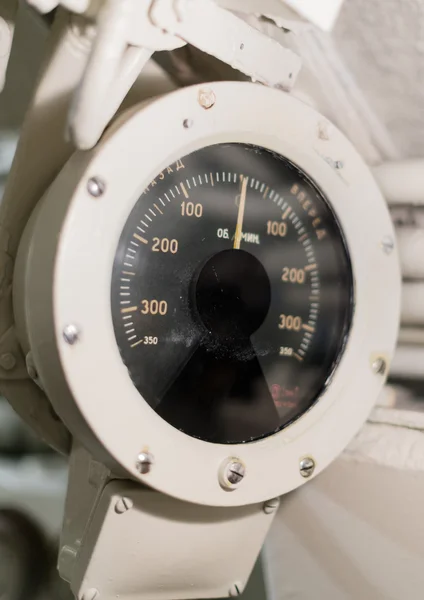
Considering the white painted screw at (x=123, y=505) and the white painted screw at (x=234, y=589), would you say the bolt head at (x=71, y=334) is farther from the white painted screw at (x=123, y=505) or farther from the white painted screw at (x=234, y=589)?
the white painted screw at (x=234, y=589)

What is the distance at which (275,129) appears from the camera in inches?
24.8

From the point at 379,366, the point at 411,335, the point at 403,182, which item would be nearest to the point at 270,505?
the point at 379,366

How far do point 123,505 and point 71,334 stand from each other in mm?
196

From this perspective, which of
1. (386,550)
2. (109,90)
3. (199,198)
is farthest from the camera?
(386,550)

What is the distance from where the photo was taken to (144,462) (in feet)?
1.83

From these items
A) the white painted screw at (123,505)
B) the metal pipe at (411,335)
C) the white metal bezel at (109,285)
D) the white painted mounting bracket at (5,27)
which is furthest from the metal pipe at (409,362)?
the white painted mounting bracket at (5,27)

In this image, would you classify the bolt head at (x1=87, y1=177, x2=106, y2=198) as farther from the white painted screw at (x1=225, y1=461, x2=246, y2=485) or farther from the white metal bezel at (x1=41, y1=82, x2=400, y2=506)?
the white painted screw at (x1=225, y1=461, x2=246, y2=485)

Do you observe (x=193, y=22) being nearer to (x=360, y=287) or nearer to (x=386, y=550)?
(x=360, y=287)

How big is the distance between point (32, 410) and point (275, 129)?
432 mm

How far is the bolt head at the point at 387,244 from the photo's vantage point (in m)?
0.69

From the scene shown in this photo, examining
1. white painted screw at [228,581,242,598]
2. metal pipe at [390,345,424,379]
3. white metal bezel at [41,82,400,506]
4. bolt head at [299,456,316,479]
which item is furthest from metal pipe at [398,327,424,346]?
white painted screw at [228,581,242,598]

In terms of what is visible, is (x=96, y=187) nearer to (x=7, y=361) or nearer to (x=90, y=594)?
(x=7, y=361)

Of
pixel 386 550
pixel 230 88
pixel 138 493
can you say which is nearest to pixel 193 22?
pixel 230 88

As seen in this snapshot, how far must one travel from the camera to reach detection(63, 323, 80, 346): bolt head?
520mm
